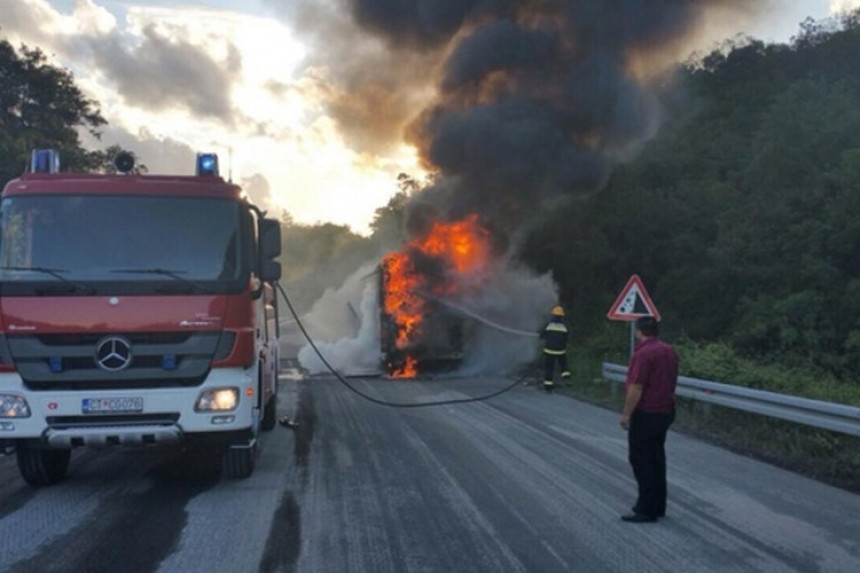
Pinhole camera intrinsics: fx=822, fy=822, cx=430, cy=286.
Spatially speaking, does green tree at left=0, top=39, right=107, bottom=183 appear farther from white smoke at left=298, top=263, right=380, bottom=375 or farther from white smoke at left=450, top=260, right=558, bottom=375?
white smoke at left=450, top=260, right=558, bottom=375

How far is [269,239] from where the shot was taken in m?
7.82

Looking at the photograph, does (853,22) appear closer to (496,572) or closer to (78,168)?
(78,168)

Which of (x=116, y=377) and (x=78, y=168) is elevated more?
(x=78, y=168)

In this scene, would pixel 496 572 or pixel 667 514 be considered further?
pixel 667 514

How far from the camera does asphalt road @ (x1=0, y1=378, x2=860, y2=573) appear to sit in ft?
17.6

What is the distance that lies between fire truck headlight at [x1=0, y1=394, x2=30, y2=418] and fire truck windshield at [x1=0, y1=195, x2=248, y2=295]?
34.4 inches

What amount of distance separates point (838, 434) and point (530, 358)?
34.6 feet

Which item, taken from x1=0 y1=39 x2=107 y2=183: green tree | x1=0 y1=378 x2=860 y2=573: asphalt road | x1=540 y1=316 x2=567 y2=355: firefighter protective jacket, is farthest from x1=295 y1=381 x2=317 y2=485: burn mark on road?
x1=0 y1=39 x2=107 y2=183: green tree

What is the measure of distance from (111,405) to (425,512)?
279cm

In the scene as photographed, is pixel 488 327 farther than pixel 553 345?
Yes

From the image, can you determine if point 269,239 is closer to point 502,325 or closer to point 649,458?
point 649,458

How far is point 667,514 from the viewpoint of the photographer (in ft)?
21.6

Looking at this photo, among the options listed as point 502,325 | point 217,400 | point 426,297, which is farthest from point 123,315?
point 502,325

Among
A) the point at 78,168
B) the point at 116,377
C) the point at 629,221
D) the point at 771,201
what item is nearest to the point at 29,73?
the point at 78,168
